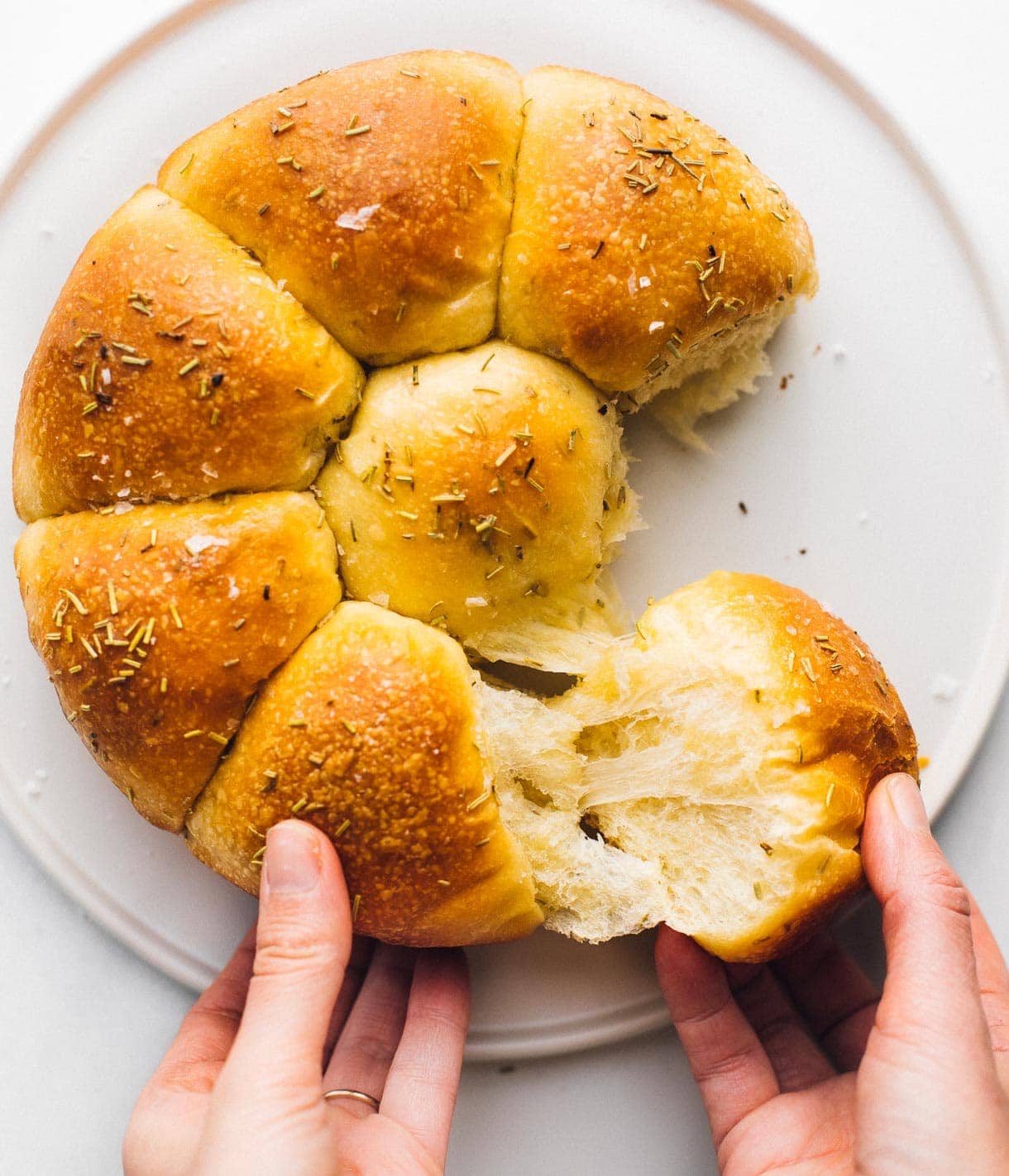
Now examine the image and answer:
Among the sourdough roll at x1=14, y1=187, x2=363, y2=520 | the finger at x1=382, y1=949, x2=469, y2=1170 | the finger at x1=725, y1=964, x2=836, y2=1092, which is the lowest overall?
the finger at x1=725, y1=964, x2=836, y2=1092

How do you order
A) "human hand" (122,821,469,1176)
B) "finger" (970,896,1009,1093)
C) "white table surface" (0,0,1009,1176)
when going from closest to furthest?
"human hand" (122,821,469,1176), "finger" (970,896,1009,1093), "white table surface" (0,0,1009,1176)

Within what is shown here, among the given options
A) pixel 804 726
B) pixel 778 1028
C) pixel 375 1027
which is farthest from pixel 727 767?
pixel 375 1027

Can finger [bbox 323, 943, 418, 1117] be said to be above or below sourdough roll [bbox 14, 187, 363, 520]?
below

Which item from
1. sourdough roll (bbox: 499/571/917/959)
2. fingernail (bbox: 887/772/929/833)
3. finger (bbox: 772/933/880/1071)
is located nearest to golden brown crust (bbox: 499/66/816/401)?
sourdough roll (bbox: 499/571/917/959)

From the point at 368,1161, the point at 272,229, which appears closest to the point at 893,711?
the point at 368,1161

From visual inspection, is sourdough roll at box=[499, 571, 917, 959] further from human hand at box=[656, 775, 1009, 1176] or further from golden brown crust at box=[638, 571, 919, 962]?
human hand at box=[656, 775, 1009, 1176]

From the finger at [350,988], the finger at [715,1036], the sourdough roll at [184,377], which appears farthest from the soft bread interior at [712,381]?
the finger at [350,988]

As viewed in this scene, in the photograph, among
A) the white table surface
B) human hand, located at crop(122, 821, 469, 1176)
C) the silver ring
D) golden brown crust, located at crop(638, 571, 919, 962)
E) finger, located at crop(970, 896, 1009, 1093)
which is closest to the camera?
human hand, located at crop(122, 821, 469, 1176)

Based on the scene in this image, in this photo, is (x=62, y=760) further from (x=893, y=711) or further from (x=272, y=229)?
(x=893, y=711)

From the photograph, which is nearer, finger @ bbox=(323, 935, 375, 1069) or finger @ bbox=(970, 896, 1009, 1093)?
finger @ bbox=(970, 896, 1009, 1093)
